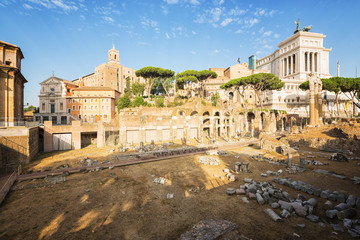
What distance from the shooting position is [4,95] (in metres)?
22.2

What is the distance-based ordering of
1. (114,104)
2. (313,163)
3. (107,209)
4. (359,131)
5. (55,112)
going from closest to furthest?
(107,209), (313,163), (359,131), (55,112), (114,104)

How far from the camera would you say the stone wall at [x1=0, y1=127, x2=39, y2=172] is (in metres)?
16.9

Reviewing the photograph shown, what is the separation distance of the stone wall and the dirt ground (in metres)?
6.20

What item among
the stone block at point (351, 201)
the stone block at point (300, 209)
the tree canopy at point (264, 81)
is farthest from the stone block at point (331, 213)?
the tree canopy at point (264, 81)

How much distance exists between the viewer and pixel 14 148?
58.2ft

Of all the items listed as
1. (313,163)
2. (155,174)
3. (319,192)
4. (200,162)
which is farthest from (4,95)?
(313,163)

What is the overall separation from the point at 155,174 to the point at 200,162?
588 cm

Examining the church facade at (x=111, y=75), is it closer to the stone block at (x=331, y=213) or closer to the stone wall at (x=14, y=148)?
the stone wall at (x=14, y=148)

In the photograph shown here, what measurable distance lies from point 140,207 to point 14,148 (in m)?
18.0

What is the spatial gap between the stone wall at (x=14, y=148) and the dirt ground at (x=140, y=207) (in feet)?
20.3

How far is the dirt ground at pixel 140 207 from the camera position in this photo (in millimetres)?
7601

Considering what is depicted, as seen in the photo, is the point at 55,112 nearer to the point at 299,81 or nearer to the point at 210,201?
the point at 210,201

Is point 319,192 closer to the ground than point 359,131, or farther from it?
closer to the ground

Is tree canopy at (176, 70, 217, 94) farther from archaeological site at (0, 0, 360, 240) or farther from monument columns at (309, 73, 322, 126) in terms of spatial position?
monument columns at (309, 73, 322, 126)
